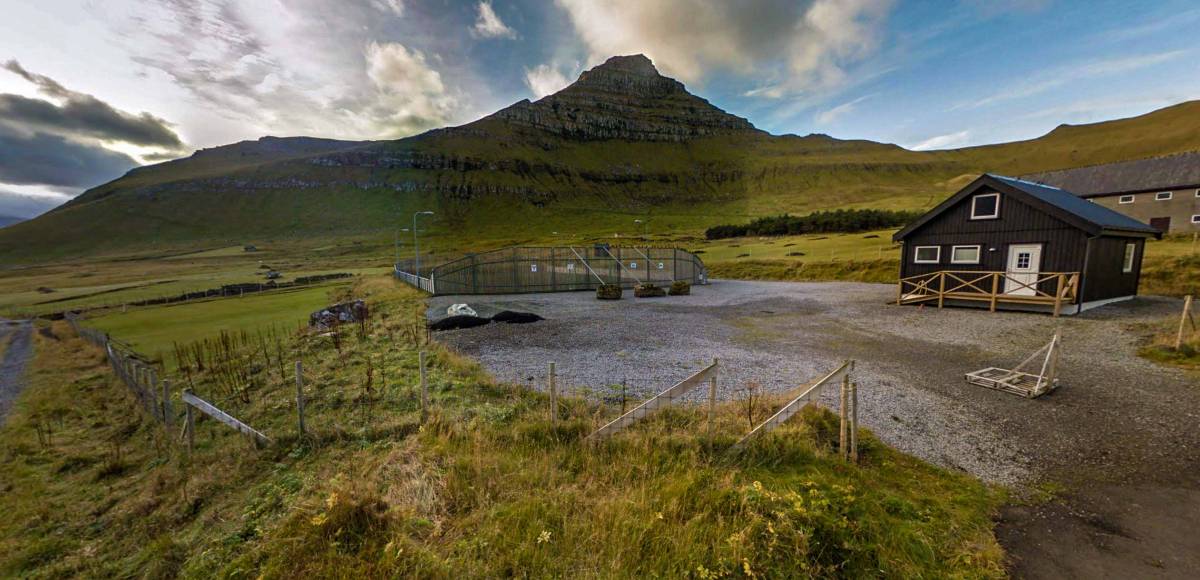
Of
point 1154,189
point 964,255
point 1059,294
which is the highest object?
point 1154,189

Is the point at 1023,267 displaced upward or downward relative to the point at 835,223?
downward

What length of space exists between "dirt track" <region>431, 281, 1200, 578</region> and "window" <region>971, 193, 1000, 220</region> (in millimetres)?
4747

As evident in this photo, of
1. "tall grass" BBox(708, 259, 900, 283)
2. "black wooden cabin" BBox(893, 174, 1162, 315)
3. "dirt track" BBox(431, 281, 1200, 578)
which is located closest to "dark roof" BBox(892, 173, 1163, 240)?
"black wooden cabin" BBox(893, 174, 1162, 315)

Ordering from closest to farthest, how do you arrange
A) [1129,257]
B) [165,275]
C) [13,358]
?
[1129,257]
[13,358]
[165,275]

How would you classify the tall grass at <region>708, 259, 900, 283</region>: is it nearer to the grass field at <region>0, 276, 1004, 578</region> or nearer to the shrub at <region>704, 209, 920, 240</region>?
the grass field at <region>0, 276, 1004, 578</region>

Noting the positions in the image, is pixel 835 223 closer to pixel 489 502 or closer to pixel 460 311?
pixel 460 311

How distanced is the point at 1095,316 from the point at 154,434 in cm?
2803

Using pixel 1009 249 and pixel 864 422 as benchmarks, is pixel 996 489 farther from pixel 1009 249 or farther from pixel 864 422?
pixel 1009 249

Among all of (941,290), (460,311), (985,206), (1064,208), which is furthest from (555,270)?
(1064,208)

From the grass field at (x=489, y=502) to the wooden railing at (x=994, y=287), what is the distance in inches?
636

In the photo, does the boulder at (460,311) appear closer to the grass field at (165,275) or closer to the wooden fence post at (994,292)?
the wooden fence post at (994,292)

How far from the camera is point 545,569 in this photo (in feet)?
11.2

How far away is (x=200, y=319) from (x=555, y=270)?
20.4 meters

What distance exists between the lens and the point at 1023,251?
1739 cm
